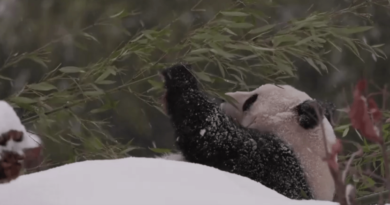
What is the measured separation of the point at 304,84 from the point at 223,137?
1.97m

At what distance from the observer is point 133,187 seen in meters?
0.58

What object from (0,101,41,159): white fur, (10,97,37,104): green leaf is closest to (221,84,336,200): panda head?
(10,97,37,104): green leaf

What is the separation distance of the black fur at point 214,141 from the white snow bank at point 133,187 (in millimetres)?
560

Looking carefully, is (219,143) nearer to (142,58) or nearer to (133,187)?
(142,58)

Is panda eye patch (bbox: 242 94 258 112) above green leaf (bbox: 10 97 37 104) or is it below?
below

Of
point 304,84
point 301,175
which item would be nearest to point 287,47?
point 301,175

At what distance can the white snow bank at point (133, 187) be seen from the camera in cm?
54

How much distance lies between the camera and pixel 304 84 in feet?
10.3

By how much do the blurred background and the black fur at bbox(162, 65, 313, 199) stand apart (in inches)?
5.4

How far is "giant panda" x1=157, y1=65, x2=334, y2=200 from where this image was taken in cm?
126

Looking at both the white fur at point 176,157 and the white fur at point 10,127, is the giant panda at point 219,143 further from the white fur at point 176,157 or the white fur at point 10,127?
the white fur at point 10,127

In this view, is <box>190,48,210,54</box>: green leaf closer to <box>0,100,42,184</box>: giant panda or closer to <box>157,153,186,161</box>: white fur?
<box>157,153,186,161</box>: white fur

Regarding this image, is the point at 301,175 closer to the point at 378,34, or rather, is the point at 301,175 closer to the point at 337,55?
the point at 337,55

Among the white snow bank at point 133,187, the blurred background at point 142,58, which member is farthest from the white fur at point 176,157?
the white snow bank at point 133,187
